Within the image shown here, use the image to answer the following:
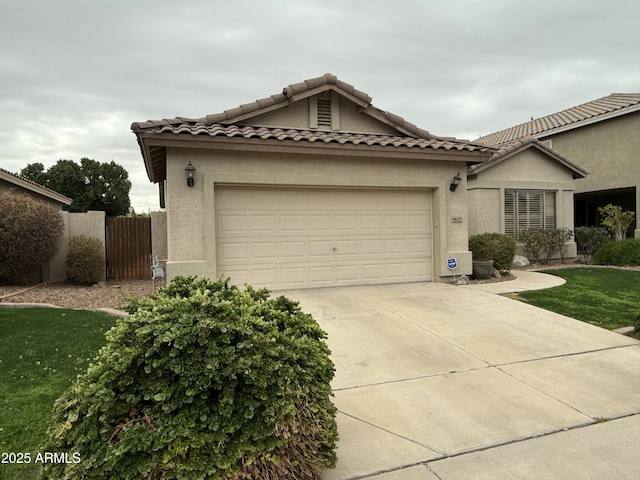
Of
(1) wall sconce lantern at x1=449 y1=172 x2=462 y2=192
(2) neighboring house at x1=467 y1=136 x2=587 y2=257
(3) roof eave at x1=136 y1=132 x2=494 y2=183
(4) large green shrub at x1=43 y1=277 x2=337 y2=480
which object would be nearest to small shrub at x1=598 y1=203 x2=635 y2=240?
(2) neighboring house at x1=467 y1=136 x2=587 y2=257

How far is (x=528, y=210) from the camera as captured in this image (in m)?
14.9

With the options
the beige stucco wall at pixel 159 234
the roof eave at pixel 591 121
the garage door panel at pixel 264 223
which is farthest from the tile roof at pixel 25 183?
the roof eave at pixel 591 121

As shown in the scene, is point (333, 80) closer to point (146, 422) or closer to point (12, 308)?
point (12, 308)

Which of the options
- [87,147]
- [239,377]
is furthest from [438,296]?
[87,147]

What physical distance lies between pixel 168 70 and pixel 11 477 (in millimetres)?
12364

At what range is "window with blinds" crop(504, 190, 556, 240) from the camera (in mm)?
14555

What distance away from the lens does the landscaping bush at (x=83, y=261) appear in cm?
1098

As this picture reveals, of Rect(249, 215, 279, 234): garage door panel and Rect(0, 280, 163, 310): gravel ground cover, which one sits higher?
Rect(249, 215, 279, 234): garage door panel

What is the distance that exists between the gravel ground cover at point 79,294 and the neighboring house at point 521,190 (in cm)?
1085

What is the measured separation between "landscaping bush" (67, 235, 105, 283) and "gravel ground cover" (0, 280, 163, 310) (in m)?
0.30

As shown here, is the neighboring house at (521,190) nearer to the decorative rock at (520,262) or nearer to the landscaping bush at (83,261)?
the decorative rock at (520,262)

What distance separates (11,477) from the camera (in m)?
2.70

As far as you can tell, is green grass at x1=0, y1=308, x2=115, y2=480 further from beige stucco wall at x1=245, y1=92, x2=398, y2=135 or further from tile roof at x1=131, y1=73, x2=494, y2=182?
beige stucco wall at x1=245, y1=92, x2=398, y2=135

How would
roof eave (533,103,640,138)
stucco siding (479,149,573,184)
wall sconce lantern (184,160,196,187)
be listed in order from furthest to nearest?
1. roof eave (533,103,640,138)
2. stucco siding (479,149,573,184)
3. wall sconce lantern (184,160,196,187)
